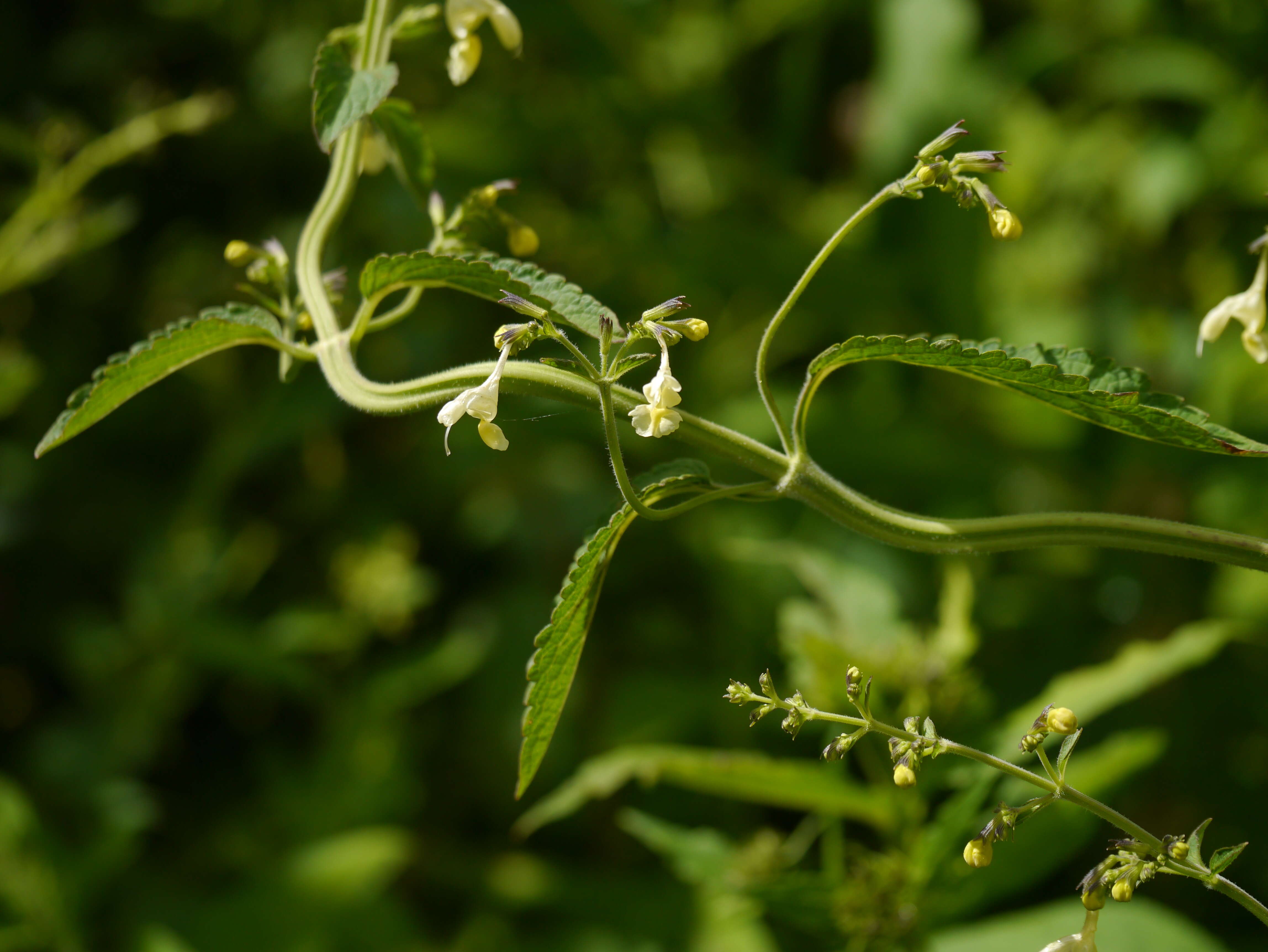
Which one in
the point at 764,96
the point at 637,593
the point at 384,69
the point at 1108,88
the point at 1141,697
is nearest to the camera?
the point at 384,69

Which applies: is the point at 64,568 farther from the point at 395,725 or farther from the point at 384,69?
the point at 384,69

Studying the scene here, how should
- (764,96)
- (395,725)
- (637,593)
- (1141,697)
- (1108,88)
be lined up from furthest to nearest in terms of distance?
(764,96)
(1108,88)
(637,593)
(395,725)
(1141,697)

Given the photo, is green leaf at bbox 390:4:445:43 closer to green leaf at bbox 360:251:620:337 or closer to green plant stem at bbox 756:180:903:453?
green leaf at bbox 360:251:620:337

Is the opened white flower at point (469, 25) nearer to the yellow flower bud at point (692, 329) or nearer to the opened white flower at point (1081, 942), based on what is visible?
the yellow flower bud at point (692, 329)

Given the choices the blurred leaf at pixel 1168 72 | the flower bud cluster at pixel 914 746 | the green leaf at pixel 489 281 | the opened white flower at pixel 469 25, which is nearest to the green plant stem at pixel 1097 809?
the flower bud cluster at pixel 914 746

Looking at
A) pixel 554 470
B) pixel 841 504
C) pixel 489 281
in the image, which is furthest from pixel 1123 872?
pixel 554 470

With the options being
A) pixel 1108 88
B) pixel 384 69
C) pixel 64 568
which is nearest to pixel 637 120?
pixel 1108 88

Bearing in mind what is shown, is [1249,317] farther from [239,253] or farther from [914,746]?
[239,253]
